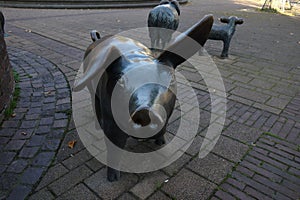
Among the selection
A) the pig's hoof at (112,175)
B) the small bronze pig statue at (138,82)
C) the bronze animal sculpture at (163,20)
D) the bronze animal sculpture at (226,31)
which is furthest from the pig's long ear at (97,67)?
the bronze animal sculpture at (226,31)

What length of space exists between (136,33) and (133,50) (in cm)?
620

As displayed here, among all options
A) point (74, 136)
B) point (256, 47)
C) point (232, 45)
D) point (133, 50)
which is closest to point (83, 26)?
point (232, 45)

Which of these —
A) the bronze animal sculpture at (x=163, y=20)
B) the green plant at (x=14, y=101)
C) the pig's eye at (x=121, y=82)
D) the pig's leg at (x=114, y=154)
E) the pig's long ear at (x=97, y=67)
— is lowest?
the green plant at (x=14, y=101)

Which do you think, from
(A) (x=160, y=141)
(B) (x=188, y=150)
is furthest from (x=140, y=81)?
(B) (x=188, y=150)

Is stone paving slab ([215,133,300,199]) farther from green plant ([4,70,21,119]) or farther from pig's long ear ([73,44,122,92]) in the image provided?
green plant ([4,70,21,119])

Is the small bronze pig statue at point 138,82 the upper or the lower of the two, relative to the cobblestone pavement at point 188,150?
upper

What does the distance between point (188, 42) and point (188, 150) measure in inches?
56.8

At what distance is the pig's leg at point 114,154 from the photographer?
2245 millimetres

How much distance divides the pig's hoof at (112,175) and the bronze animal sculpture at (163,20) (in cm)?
377

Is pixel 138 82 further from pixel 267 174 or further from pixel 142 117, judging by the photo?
pixel 267 174

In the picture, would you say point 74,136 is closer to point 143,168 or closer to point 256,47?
point 143,168

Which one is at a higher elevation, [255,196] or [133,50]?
[133,50]

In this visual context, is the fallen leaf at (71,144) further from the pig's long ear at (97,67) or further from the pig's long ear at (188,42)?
the pig's long ear at (188,42)

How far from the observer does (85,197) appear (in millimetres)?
2338
